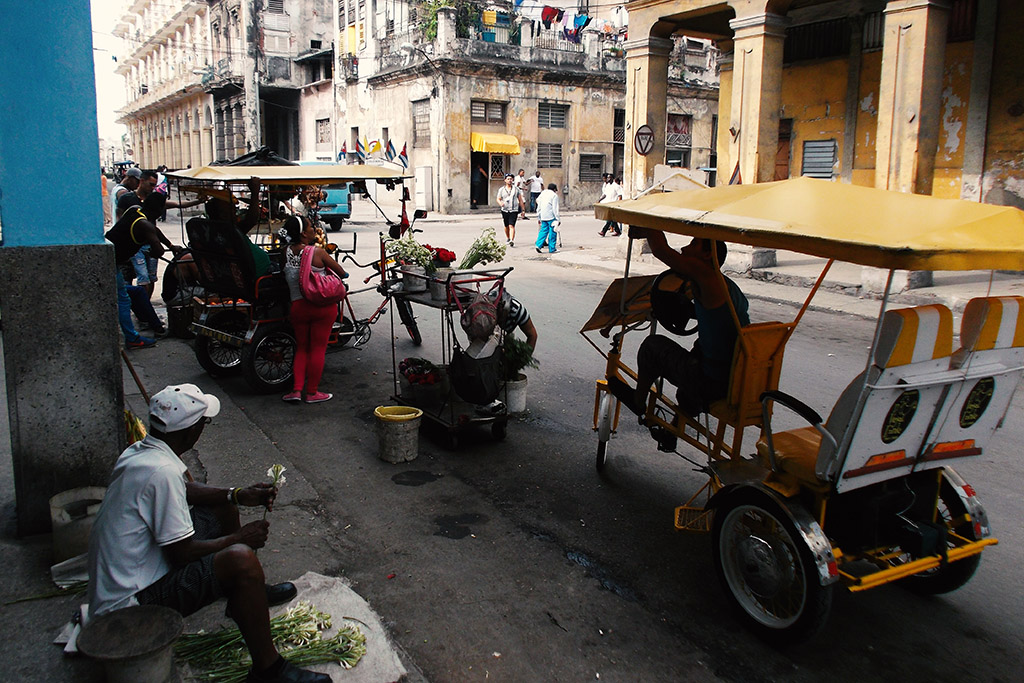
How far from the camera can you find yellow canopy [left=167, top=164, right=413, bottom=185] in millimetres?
8297

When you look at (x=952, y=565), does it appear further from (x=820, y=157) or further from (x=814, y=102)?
(x=814, y=102)

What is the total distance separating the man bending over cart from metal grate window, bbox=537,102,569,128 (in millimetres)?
31928

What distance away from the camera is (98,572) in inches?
118

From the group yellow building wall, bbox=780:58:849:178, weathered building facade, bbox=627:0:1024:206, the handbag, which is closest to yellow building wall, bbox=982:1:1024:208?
weathered building facade, bbox=627:0:1024:206

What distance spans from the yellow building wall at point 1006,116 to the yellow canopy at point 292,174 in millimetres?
11451

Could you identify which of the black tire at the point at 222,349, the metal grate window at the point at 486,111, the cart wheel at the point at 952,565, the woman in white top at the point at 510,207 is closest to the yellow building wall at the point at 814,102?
the woman in white top at the point at 510,207

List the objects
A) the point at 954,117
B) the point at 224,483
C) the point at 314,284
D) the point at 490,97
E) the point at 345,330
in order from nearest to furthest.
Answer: the point at 224,483 → the point at 314,284 → the point at 345,330 → the point at 954,117 → the point at 490,97

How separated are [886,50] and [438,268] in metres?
10.2

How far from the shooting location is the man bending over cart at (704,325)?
15.1 feet

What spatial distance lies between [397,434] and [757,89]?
11.9m

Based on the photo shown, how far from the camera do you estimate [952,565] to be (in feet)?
12.8

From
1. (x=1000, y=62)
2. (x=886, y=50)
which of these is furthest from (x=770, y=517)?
(x=1000, y=62)

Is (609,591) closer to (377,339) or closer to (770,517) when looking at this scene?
(770,517)

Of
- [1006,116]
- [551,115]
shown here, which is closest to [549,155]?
[551,115]
